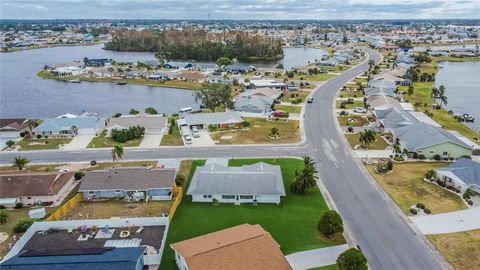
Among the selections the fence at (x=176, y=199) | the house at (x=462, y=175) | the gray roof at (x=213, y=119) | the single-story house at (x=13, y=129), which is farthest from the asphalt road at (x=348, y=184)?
the fence at (x=176, y=199)

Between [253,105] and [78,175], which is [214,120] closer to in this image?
[253,105]

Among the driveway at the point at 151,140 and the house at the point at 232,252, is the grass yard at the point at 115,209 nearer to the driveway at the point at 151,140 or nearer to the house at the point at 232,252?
the house at the point at 232,252

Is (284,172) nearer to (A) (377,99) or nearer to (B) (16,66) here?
(A) (377,99)

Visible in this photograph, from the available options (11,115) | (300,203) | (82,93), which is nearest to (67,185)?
(300,203)

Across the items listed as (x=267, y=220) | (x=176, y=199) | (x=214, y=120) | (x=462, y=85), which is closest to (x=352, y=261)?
(x=267, y=220)

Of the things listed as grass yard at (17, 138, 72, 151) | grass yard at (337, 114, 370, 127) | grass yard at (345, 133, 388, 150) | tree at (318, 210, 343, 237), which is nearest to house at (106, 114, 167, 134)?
grass yard at (17, 138, 72, 151)

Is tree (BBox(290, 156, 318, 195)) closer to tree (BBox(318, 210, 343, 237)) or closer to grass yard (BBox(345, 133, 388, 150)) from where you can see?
tree (BBox(318, 210, 343, 237))
